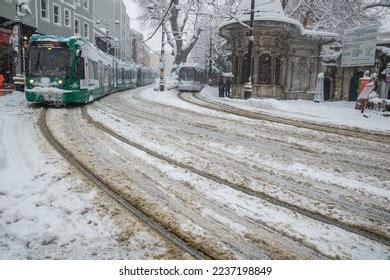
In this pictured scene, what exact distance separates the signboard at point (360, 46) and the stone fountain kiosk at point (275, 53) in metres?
3.53

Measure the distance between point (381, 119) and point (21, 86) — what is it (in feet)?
56.3

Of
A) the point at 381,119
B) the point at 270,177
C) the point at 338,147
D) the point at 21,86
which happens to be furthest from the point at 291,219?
the point at 21,86

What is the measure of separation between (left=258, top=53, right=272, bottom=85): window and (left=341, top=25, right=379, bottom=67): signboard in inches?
181

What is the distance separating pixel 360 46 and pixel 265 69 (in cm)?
578

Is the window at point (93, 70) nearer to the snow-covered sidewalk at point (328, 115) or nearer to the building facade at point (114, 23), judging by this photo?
the snow-covered sidewalk at point (328, 115)

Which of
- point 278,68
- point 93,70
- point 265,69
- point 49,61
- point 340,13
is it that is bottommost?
point 93,70

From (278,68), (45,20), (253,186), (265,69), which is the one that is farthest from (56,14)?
(253,186)

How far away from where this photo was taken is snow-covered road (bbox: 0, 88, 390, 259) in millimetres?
2854

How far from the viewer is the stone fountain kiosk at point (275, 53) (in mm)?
21625

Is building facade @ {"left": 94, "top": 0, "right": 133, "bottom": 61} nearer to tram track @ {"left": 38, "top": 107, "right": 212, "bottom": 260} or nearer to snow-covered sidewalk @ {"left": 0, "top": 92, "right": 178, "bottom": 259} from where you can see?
tram track @ {"left": 38, "top": 107, "right": 212, "bottom": 260}

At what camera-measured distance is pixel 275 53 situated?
867 inches

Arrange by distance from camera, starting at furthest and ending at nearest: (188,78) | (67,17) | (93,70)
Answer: (67,17), (188,78), (93,70)

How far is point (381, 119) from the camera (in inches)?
503

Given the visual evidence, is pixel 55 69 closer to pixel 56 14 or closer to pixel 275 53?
pixel 275 53
